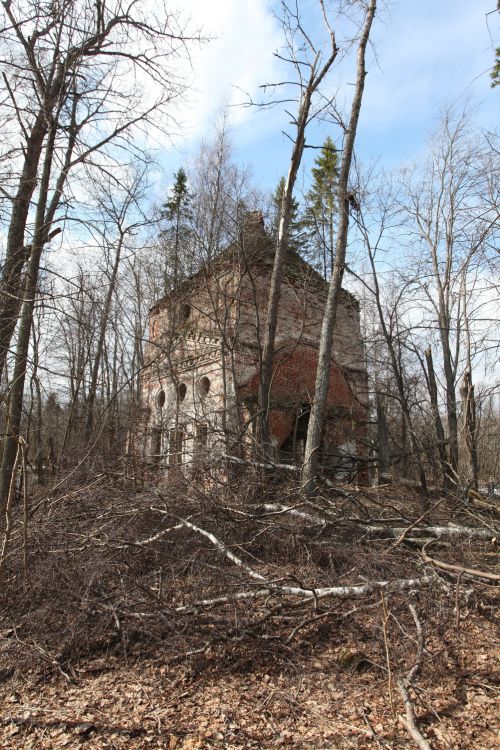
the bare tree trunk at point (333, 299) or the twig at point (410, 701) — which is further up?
the bare tree trunk at point (333, 299)

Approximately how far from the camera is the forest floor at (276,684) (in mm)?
3253

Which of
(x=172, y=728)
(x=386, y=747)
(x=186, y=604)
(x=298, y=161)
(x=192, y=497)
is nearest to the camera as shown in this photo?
(x=386, y=747)

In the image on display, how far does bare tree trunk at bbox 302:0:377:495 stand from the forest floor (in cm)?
258

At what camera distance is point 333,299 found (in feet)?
27.5

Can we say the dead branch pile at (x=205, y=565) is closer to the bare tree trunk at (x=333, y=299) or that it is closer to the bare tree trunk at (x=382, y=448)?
the bare tree trunk at (x=333, y=299)

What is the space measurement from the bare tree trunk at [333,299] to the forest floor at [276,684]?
258cm

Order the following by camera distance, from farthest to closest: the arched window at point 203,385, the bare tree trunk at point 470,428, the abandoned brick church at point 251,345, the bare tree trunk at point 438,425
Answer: the arched window at point 203,385 → the abandoned brick church at point 251,345 → the bare tree trunk at point 438,425 → the bare tree trunk at point 470,428

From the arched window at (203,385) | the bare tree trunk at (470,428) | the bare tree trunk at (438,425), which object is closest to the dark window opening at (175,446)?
the bare tree trunk at (438,425)

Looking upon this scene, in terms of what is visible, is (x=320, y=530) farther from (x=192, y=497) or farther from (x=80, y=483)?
(x=80, y=483)

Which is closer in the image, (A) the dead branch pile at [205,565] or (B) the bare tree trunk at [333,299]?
(A) the dead branch pile at [205,565]

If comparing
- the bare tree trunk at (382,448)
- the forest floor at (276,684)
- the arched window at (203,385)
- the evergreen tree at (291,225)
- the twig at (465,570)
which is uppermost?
the evergreen tree at (291,225)

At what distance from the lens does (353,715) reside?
3.39 meters

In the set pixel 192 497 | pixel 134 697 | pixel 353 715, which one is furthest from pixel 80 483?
pixel 353 715

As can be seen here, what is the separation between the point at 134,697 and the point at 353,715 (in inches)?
62.9
